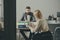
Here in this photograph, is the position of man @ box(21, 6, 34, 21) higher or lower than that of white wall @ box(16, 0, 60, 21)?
lower

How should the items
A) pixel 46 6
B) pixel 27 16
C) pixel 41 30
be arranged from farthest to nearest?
pixel 46 6 → pixel 27 16 → pixel 41 30

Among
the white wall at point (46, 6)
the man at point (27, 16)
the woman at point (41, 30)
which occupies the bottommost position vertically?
the woman at point (41, 30)

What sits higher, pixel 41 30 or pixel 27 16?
pixel 27 16

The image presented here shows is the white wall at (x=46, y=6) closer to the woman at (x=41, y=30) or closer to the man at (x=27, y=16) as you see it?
the man at (x=27, y=16)

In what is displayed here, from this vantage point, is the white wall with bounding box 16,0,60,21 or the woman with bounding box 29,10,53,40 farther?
the white wall with bounding box 16,0,60,21

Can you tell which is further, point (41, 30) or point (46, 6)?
point (46, 6)

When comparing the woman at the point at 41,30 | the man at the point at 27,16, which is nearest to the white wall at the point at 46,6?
the man at the point at 27,16

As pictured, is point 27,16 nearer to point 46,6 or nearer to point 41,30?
point 41,30

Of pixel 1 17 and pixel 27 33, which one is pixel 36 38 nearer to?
pixel 27 33

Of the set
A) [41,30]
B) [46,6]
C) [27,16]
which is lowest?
[41,30]

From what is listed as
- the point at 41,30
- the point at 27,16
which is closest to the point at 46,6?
the point at 27,16

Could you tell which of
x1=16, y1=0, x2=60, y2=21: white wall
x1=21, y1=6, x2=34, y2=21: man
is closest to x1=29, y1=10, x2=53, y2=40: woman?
x1=21, y1=6, x2=34, y2=21: man

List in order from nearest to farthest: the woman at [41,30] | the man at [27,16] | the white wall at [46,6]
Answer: the woman at [41,30], the man at [27,16], the white wall at [46,6]

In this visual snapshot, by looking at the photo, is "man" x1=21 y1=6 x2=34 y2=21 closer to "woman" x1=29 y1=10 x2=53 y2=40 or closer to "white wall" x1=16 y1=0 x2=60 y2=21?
"woman" x1=29 y1=10 x2=53 y2=40
